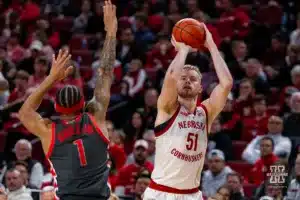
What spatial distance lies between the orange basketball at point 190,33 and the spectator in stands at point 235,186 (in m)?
3.47

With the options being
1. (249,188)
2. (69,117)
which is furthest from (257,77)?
(69,117)

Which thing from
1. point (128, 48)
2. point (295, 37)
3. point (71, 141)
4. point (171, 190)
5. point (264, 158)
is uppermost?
point (295, 37)

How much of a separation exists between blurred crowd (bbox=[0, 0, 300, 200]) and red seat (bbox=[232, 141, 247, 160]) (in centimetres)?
2

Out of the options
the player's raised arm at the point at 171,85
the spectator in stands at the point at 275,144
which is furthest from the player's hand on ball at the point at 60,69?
the spectator in stands at the point at 275,144

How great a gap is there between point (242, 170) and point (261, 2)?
6138 mm

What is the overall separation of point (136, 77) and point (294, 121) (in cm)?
397

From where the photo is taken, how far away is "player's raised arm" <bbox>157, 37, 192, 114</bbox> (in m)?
8.23

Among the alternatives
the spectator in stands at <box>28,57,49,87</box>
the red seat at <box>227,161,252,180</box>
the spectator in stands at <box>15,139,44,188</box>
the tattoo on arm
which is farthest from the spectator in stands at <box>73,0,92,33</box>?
the tattoo on arm

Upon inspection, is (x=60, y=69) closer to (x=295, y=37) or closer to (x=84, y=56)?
(x=295, y=37)

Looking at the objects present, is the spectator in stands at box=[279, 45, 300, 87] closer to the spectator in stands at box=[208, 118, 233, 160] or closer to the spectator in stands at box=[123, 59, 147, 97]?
the spectator in stands at box=[208, 118, 233, 160]

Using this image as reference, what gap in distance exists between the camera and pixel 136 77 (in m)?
17.1

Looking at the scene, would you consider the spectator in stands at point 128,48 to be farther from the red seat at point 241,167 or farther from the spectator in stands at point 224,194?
the spectator in stands at point 224,194

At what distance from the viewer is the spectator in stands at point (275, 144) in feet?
44.2

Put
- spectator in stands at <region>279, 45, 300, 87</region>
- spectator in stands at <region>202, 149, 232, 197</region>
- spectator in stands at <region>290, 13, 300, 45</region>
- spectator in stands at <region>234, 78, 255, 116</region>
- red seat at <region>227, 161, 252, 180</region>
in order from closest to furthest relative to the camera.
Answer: spectator in stands at <region>202, 149, 232, 197</region> → red seat at <region>227, 161, 252, 180</region> → spectator in stands at <region>234, 78, 255, 116</region> → spectator in stands at <region>279, 45, 300, 87</region> → spectator in stands at <region>290, 13, 300, 45</region>
